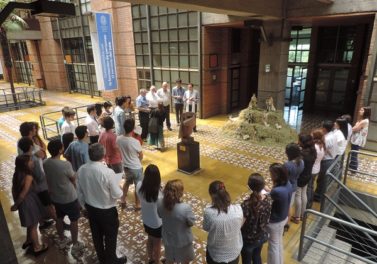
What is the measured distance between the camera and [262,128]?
8180mm

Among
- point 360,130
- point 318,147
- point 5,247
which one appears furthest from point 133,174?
point 360,130

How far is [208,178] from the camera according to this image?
5.93 m

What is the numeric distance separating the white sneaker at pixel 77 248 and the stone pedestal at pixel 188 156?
111 inches

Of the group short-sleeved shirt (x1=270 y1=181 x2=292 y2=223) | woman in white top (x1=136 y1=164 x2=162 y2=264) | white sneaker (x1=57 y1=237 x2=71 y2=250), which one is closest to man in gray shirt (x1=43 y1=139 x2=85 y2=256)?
white sneaker (x1=57 y1=237 x2=71 y2=250)

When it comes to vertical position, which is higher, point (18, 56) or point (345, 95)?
point (18, 56)

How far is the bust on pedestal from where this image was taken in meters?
5.99

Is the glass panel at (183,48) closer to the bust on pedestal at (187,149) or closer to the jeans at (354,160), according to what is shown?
the bust on pedestal at (187,149)

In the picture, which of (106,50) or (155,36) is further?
(155,36)

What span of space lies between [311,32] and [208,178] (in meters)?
8.13

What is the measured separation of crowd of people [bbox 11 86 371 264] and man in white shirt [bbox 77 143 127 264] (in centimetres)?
1

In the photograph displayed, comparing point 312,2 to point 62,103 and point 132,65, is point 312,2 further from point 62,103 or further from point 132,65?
point 62,103

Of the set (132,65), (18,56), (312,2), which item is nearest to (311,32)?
(312,2)

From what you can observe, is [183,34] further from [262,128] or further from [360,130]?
[360,130]

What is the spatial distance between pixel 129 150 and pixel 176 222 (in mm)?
1864
